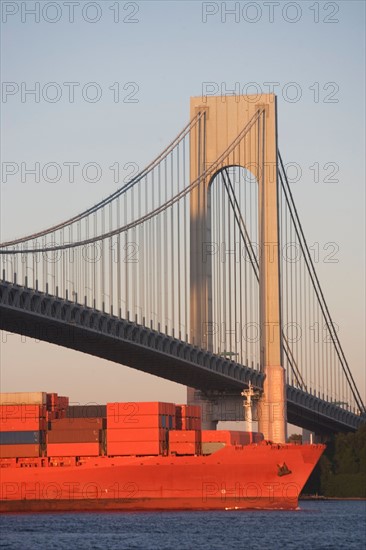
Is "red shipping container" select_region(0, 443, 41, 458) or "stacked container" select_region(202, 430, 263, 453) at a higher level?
"stacked container" select_region(202, 430, 263, 453)

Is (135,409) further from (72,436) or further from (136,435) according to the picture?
(72,436)

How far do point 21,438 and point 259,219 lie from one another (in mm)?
18508

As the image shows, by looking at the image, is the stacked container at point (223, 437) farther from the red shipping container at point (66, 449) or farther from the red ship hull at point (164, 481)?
the red shipping container at point (66, 449)

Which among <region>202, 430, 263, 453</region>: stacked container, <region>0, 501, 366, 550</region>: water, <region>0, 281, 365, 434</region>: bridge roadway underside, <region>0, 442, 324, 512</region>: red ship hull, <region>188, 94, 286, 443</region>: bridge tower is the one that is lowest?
<region>0, 501, 366, 550</region>: water

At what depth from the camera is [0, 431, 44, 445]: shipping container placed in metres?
71.2

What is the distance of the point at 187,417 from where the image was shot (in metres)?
74.6

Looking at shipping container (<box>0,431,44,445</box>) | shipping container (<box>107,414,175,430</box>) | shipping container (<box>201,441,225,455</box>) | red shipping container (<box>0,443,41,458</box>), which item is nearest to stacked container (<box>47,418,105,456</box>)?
shipping container (<box>0,431,44,445</box>)

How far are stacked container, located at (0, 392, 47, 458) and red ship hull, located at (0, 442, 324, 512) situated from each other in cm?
87

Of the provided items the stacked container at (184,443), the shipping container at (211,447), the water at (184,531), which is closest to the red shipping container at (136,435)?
the stacked container at (184,443)

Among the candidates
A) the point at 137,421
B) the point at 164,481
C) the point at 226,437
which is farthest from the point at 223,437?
the point at 137,421

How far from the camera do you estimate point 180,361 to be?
75812 mm

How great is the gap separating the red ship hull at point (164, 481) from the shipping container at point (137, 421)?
131 cm

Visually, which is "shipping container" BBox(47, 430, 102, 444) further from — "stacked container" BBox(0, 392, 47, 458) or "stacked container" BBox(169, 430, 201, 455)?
"stacked container" BBox(169, 430, 201, 455)

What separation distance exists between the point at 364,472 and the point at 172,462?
34.3 meters
